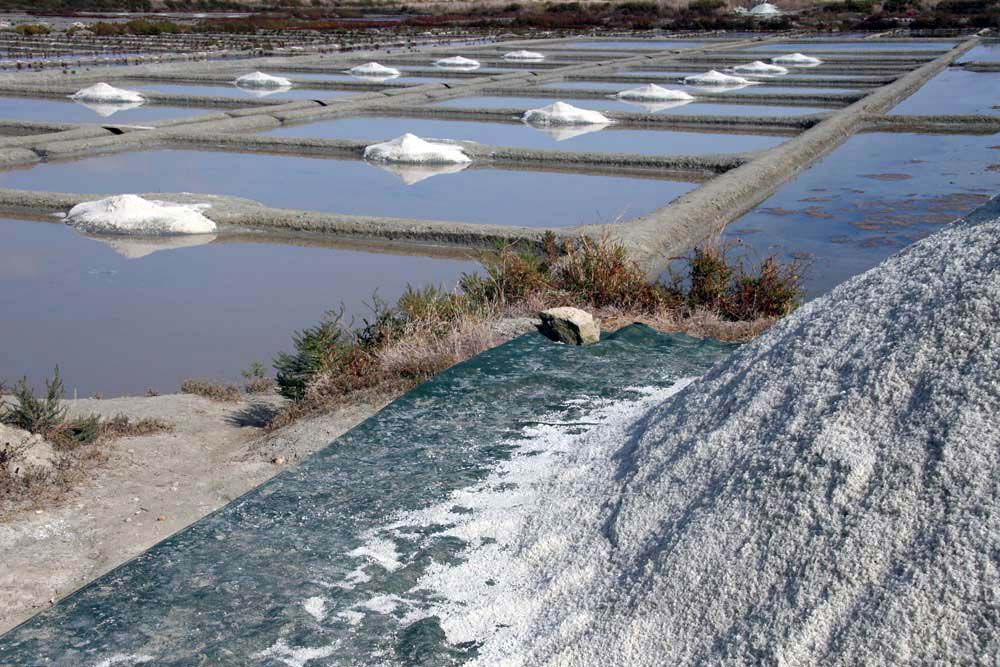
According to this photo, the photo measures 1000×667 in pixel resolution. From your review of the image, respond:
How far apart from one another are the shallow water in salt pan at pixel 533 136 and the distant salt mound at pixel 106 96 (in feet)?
10.3

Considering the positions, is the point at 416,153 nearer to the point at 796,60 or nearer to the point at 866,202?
the point at 866,202

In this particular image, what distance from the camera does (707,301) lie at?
5.04m

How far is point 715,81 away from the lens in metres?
15.7

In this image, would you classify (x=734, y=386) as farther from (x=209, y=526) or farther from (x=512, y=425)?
(x=209, y=526)

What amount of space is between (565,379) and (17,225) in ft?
16.3

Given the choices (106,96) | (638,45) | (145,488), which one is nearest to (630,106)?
(106,96)

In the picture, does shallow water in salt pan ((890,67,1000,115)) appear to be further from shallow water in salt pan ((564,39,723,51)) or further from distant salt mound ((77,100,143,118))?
distant salt mound ((77,100,143,118))

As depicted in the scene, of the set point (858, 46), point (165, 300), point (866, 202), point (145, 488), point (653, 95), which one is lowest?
point (145, 488)

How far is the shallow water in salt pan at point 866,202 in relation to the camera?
639cm

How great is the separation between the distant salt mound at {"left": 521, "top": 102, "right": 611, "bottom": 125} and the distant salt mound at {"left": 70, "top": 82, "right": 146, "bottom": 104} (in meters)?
5.08

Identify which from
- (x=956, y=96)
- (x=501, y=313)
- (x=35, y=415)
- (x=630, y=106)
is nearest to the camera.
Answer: (x=35, y=415)

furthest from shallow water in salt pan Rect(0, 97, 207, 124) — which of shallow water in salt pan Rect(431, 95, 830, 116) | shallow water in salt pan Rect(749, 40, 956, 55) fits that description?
shallow water in salt pan Rect(749, 40, 956, 55)

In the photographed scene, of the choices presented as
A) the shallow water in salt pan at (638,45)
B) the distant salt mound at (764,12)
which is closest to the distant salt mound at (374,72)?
the shallow water in salt pan at (638,45)

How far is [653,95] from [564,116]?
2484mm
